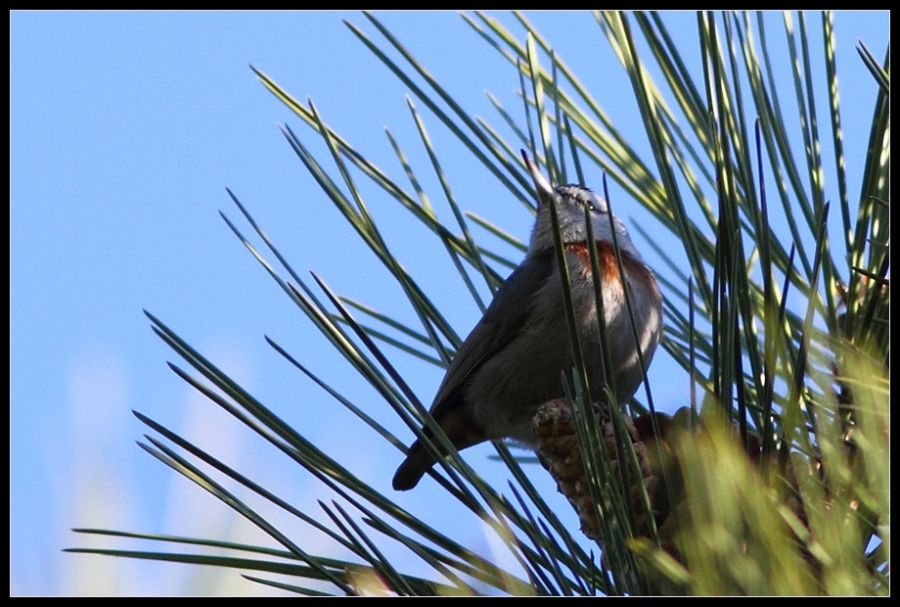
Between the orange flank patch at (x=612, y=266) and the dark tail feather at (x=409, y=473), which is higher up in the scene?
the orange flank patch at (x=612, y=266)

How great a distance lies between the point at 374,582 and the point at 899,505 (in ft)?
2.48

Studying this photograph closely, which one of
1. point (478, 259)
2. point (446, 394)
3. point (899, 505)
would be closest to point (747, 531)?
point (899, 505)

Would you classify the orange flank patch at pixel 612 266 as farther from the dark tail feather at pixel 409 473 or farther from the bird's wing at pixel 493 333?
the dark tail feather at pixel 409 473

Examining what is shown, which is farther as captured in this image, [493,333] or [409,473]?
[493,333]

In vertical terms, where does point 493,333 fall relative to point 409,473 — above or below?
above

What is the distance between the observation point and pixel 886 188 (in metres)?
2.16

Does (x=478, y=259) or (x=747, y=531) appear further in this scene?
(x=478, y=259)

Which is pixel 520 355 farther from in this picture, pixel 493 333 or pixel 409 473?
pixel 409 473

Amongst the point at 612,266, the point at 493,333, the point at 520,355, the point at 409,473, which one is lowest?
the point at 409,473

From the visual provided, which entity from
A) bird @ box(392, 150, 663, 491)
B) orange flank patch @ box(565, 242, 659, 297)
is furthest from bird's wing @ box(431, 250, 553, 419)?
orange flank patch @ box(565, 242, 659, 297)

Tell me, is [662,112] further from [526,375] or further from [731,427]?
[526,375]

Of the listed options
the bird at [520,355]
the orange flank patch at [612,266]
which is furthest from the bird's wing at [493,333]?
the orange flank patch at [612,266]

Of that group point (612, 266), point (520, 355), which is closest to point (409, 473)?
point (520, 355)

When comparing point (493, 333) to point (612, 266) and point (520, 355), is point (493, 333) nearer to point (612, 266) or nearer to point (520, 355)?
point (520, 355)
